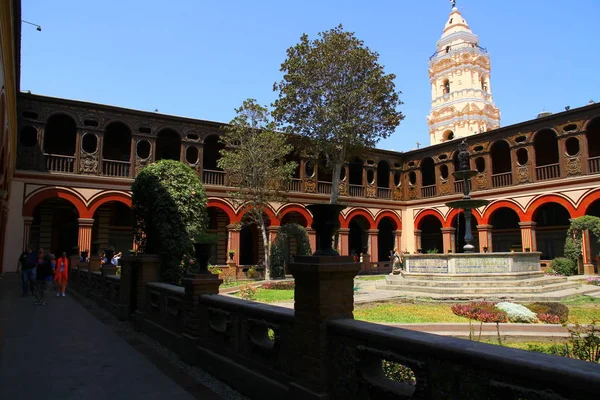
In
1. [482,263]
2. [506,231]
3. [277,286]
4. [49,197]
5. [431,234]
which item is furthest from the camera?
[431,234]

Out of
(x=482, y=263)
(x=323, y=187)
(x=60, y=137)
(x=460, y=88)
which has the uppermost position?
(x=460, y=88)

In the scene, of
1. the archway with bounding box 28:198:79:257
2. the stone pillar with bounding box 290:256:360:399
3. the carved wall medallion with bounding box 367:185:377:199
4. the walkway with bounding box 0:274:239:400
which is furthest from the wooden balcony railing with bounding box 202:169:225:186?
the stone pillar with bounding box 290:256:360:399

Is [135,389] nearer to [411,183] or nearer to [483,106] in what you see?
[411,183]

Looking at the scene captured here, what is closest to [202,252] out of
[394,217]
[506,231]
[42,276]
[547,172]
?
[42,276]

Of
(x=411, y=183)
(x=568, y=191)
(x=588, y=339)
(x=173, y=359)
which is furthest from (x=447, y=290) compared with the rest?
(x=411, y=183)

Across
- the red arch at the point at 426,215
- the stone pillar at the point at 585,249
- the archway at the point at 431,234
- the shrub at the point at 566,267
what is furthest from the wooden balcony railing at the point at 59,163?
the stone pillar at the point at 585,249

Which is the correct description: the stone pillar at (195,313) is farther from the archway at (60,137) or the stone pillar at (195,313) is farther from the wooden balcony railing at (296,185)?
the wooden balcony railing at (296,185)

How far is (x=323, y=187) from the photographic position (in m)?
27.3

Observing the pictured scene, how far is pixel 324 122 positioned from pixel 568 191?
43.3ft

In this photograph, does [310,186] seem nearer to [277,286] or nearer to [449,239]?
[449,239]

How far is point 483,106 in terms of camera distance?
40.1m

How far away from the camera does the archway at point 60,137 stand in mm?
22109

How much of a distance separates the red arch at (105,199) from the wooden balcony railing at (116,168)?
109 centimetres

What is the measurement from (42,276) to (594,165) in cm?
2427
